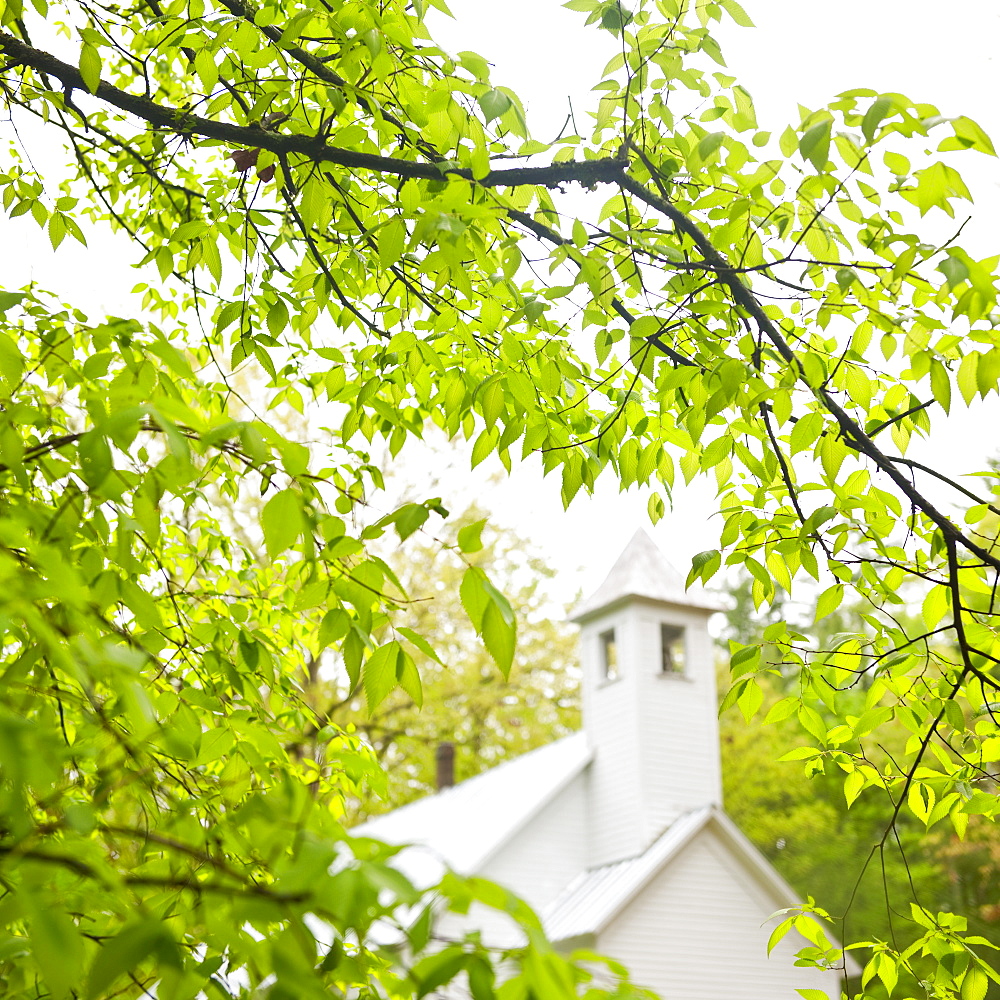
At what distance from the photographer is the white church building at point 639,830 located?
454 inches

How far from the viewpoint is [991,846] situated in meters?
16.2

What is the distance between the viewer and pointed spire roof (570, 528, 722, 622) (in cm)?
1359

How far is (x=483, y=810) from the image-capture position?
13.4 meters

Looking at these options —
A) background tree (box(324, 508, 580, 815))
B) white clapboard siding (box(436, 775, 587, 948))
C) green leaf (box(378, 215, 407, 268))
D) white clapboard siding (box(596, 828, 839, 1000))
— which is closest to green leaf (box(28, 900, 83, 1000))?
green leaf (box(378, 215, 407, 268))

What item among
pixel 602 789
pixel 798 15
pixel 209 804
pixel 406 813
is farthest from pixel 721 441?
pixel 406 813

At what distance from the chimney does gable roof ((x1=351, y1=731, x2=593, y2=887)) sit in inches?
8.6

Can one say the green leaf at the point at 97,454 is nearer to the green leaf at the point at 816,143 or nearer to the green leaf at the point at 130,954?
the green leaf at the point at 130,954

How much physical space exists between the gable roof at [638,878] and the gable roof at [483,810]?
3.54ft

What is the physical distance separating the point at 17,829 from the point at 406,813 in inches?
646

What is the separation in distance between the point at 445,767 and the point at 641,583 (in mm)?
5127

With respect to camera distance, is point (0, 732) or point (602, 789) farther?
point (602, 789)

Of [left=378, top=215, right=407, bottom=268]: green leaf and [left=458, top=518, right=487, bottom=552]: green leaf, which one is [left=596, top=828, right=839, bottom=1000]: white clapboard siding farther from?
[left=458, top=518, right=487, bottom=552]: green leaf

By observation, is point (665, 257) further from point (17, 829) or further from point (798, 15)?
point (798, 15)

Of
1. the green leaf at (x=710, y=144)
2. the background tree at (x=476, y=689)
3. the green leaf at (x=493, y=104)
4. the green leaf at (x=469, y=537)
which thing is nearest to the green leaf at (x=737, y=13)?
the green leaf at (x=710, y=144)
